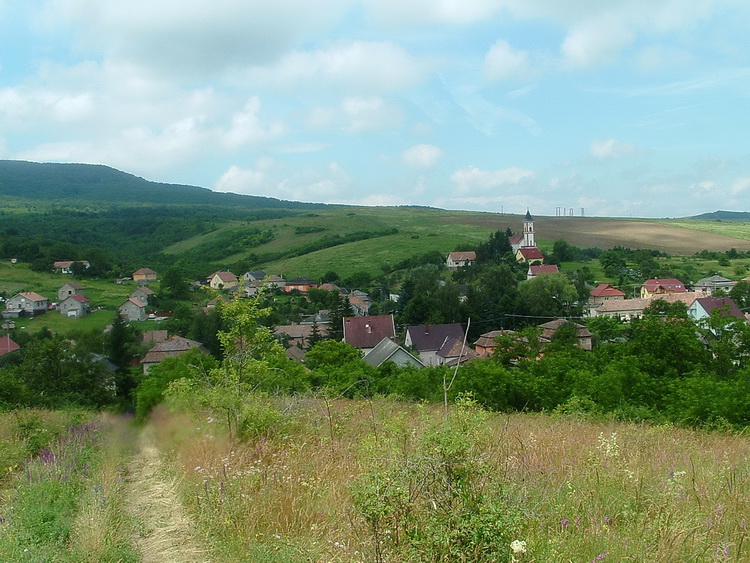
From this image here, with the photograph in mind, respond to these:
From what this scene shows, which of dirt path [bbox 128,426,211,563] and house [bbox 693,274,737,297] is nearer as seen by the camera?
dirt path [bbox 128,426,211,563]

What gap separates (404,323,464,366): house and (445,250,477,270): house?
33580 millimetres

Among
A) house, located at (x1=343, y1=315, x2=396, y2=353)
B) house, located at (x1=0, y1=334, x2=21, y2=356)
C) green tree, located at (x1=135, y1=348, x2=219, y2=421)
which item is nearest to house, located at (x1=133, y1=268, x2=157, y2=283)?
house, located at (x1=343, y1=315, x2=396, y2=353)

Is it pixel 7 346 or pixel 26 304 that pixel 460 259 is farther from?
pixel 7 346

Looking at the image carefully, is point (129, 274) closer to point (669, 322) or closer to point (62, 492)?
point (669, 322)

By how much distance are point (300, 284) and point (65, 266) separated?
26.3 metres

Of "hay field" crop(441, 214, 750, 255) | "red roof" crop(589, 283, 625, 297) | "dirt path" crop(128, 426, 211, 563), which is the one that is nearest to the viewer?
"dirt path" crop(128, 426, 211, 563)

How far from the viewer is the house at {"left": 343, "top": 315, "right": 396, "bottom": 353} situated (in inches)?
1875

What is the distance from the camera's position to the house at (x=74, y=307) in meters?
43.6

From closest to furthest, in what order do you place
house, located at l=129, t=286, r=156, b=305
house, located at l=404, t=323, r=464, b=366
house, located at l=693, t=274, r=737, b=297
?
house, located at l=404, t=323, r=464, b=366
house, located at l=129, t=286, r=156, b=305
house, located at l=693, t=274, r=737, b=297

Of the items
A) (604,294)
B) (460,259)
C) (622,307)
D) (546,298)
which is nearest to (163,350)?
(546,298)

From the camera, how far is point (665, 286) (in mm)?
57625

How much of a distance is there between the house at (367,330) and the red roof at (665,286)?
2814cm

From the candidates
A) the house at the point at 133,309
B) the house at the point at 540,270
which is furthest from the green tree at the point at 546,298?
the house at the point at 133,309

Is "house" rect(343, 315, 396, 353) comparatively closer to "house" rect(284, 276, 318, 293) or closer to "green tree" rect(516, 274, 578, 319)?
"green tree" rect(516, 274, 578, 319)
